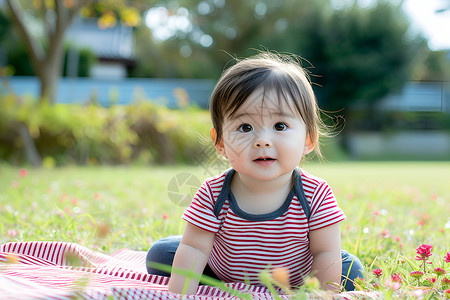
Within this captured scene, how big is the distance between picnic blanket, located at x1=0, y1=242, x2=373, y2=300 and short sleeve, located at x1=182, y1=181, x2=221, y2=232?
182 mm

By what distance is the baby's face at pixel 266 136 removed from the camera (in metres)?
1.48

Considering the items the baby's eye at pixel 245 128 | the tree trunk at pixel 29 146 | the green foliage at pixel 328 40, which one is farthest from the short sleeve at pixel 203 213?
the green foliage at pixel 328 40

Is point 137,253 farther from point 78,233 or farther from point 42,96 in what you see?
point 42,96

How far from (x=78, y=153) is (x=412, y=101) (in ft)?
47.1

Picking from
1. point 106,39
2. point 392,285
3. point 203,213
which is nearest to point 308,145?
point 203,213

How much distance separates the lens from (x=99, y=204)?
3.47 m

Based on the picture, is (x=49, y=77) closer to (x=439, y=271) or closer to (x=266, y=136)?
(x=266, y=136)

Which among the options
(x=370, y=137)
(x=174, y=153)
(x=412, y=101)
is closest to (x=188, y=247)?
(x=174, y=153)

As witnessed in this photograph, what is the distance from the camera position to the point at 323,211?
1.54 metres

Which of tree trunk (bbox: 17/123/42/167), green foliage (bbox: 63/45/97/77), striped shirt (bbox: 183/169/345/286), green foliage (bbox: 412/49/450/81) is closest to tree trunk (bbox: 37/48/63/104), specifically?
tree trunk (bbox: 17/123/42/167)

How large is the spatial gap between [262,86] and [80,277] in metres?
0.80

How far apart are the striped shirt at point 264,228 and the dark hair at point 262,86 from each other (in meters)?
0.20

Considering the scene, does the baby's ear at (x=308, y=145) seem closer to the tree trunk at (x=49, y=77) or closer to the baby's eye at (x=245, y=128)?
the baby's eye at (x=245, y=128)

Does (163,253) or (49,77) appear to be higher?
(49,77)
